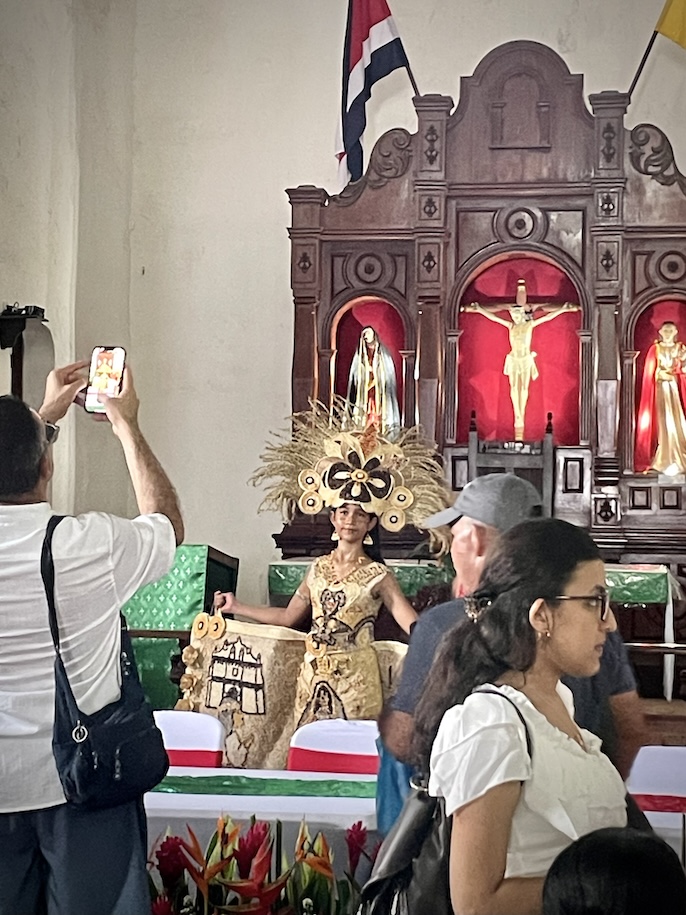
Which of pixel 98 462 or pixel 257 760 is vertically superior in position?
pixel 98 462

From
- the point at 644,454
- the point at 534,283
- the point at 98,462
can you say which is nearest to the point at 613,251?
the point at 534,283

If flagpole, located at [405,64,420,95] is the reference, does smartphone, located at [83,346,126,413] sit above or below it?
below

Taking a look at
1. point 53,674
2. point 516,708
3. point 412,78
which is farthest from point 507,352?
point 516,708

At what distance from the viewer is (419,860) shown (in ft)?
7.50

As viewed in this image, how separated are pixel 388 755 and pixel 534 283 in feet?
13.3

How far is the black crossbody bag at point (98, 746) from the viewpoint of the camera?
8.31 feet

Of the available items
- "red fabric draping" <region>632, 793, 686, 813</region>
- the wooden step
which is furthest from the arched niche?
"red fabric draping" <region>632, 793, 686, 813</region>

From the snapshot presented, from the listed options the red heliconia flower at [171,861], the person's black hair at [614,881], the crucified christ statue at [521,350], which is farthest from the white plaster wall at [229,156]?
the person's black hair at [614,881]

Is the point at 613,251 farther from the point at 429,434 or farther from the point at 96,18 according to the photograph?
the point at 96,18

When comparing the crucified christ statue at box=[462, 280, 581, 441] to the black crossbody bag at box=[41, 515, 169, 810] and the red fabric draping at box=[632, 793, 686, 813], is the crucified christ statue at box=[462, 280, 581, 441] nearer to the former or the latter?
the red fabric draping at box=[632, 793, 686, 813]

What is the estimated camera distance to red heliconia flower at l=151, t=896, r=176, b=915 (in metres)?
3.14

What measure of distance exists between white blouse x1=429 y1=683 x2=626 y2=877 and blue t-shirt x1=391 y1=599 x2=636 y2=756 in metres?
0.40

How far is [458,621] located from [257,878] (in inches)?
41.5

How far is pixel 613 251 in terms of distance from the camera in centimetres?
634
